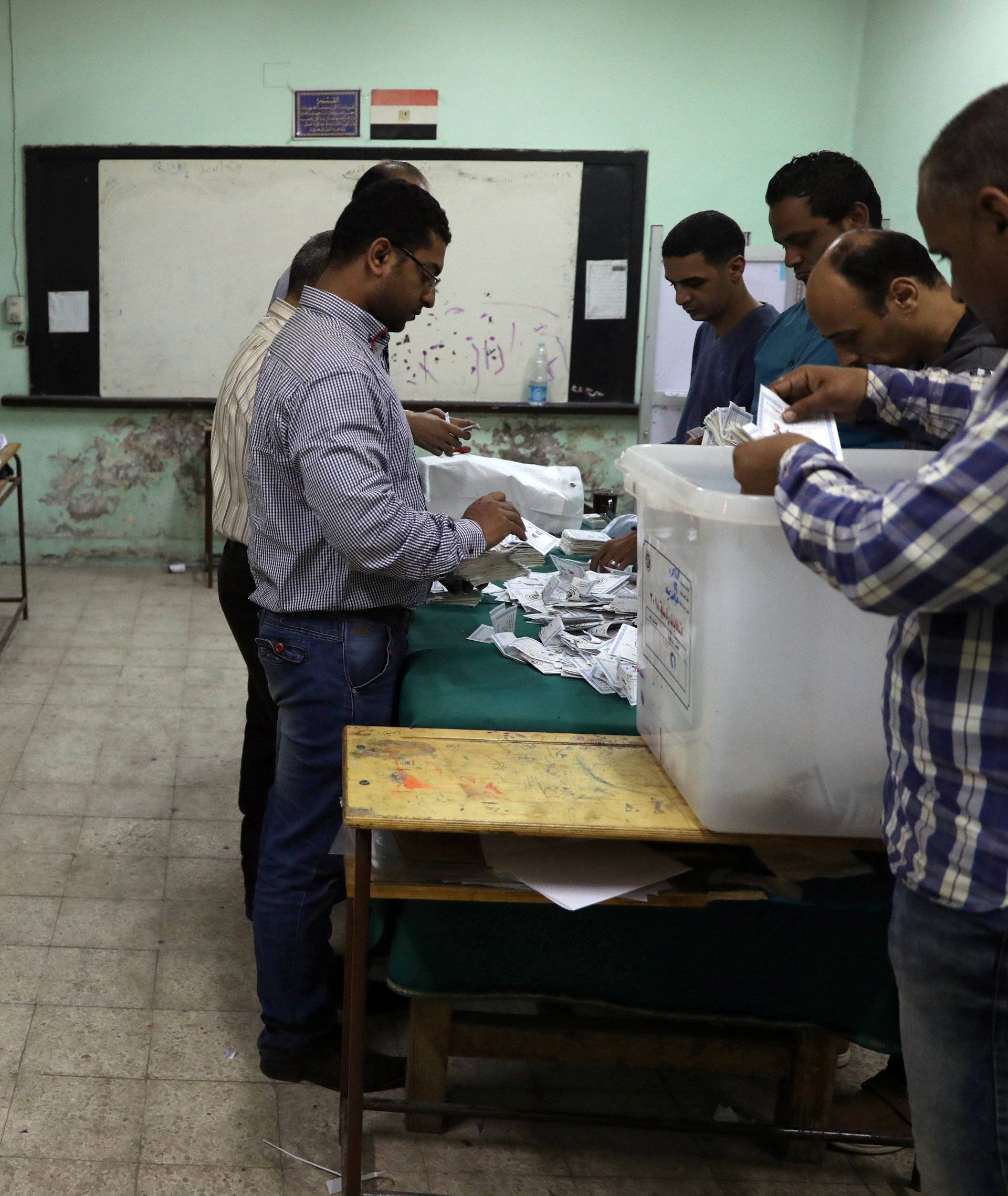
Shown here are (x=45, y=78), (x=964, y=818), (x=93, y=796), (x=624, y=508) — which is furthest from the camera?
(x=45, y=78)

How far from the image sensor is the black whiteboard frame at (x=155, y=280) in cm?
541

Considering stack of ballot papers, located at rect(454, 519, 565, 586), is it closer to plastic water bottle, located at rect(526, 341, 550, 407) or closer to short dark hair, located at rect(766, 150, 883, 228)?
short dark hair, located at rect(766, 150, 883, 228)

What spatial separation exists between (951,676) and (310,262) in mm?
1729

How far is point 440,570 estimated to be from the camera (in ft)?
5.94

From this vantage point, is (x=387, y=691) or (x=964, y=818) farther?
(x=387, y=691)

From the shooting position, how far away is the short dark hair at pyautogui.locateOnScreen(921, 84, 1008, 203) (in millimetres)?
919

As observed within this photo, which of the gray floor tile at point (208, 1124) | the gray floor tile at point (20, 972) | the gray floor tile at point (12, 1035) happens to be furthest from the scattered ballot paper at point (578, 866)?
the gray floor tile at point (20, 972)

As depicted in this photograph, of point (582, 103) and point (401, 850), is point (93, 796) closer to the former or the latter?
point (401, 850)

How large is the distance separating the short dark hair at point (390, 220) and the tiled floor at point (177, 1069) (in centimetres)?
144

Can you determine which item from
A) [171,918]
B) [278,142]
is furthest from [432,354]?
[171,918]

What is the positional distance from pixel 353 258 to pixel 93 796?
6.20 feet

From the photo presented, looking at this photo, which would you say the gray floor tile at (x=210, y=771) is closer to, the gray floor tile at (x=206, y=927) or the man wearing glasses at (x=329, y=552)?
the gray floor tile at (x=206, y=927)

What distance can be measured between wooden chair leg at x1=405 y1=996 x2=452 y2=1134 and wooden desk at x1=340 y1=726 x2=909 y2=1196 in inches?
3.5

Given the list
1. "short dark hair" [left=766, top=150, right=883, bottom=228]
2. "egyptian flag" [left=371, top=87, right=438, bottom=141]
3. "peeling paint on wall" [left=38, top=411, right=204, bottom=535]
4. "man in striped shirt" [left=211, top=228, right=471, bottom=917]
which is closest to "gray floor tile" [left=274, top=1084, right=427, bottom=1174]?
"man in striped shirt" [left=211, top=228, right=471, bottom=917]
